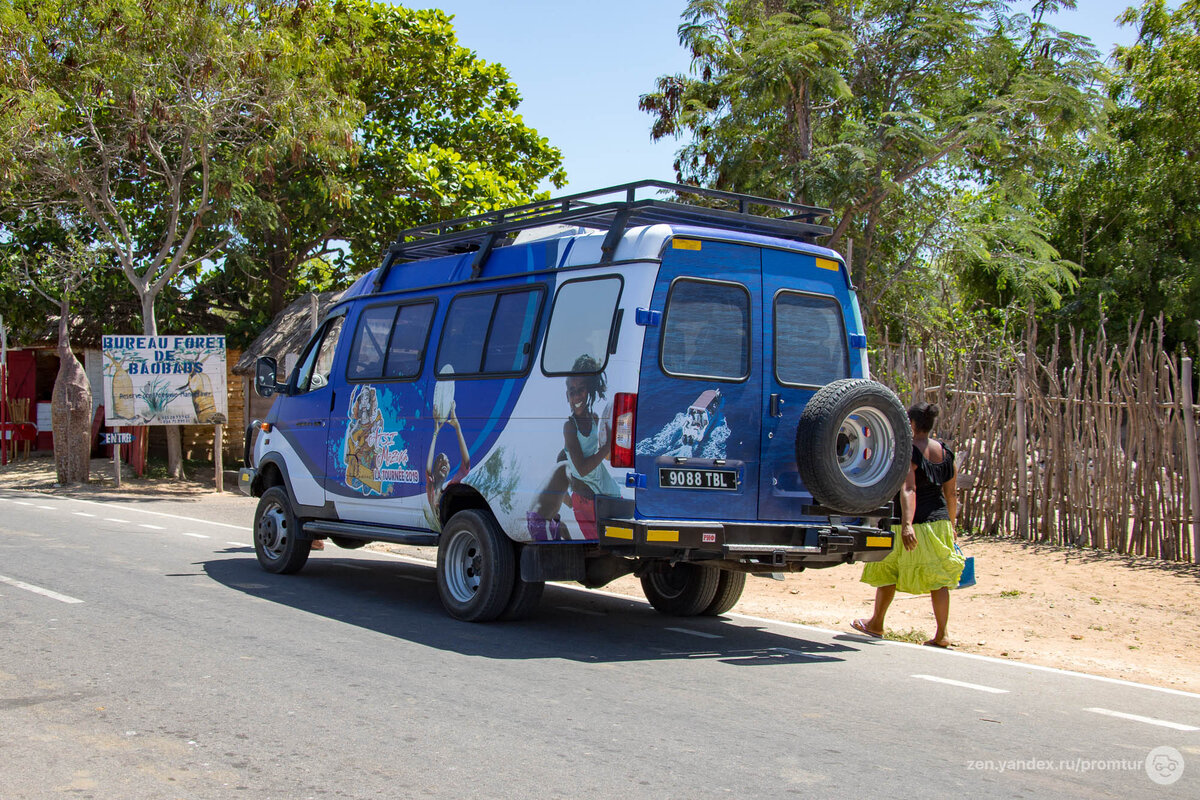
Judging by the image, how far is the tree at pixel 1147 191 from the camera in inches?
1044

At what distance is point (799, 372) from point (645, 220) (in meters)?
1.52

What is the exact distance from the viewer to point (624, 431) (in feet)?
23.4

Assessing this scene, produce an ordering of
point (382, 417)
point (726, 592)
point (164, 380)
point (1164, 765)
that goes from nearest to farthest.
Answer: point (1164, 765), point (726, 592), point (382, 417), point (164, 380)

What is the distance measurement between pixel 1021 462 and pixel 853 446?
5543 millimetres

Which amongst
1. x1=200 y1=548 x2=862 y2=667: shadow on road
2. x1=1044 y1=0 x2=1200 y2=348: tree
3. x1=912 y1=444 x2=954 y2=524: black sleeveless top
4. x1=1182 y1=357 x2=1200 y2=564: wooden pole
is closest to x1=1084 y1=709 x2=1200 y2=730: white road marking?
x1=200 y1=548 x2=862 y2=667: shadow on road

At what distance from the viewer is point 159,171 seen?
22.4m

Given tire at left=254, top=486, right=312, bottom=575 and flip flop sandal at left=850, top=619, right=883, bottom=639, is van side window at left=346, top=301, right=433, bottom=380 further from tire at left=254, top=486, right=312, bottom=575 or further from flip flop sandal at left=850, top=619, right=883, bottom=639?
flip flop sandal at left=850, top=619, right=883, bottom=639

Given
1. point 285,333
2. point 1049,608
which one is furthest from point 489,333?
point 285,333

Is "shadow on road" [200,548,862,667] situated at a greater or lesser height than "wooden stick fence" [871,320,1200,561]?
lesser

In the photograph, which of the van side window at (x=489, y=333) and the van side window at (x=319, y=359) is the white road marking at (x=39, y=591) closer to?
the van side window at (x=319, y=359)

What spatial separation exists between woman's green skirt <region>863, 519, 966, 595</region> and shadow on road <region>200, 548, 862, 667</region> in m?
0.63

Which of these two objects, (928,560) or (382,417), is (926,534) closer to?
(928,560)

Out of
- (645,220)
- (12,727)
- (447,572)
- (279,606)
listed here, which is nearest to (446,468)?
(447,572)

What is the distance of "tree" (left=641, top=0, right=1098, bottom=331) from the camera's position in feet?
69.4
